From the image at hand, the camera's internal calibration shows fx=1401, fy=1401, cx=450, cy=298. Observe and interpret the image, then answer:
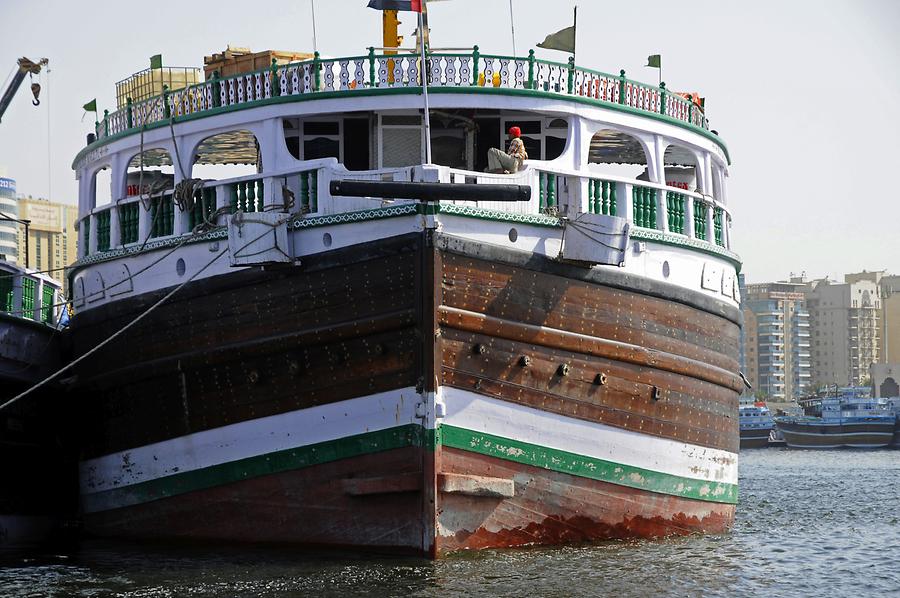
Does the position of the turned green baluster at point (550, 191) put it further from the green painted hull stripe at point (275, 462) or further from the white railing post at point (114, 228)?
the white railing post at point (114, 228)

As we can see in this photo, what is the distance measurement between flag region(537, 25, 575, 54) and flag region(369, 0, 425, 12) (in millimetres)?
2174

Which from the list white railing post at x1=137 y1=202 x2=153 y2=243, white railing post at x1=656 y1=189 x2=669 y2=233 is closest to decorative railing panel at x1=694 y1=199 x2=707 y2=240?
white railing post at x1=656 y1=189 x2=669 y2=233

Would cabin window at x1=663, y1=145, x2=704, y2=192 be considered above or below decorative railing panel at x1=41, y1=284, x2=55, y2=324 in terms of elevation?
above

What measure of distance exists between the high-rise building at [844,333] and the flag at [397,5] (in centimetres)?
16804

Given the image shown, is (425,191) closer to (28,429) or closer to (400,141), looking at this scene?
(400,141)

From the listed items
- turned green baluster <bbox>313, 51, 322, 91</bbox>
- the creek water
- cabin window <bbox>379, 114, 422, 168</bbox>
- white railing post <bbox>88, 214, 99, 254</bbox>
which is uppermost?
turned green baluster <bbox>313, 51, 322, 91</bbox>

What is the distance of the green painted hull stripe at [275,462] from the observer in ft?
52.4

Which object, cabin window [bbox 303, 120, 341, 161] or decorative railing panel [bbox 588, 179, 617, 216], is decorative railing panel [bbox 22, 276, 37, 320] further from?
decorative railing panel [bbox 588, 179, 617, 216]

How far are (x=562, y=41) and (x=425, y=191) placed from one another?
12.9 feet

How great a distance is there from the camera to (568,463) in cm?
1700

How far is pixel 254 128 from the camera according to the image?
18.0 m

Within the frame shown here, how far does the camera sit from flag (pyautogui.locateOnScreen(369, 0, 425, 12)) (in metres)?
16.9

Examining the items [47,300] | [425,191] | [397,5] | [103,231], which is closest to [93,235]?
[103,231]

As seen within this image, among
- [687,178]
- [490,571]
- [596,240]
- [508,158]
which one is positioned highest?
[687,178]
